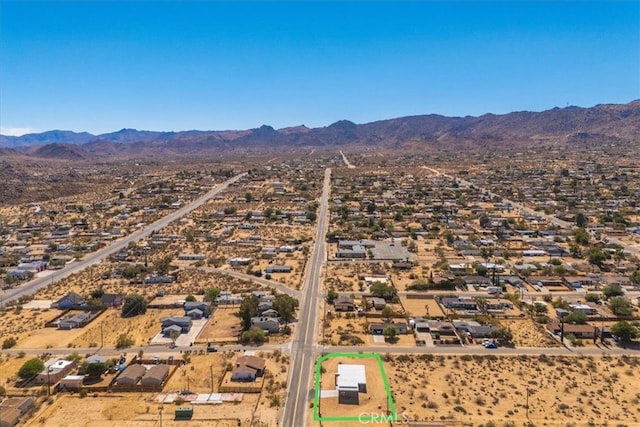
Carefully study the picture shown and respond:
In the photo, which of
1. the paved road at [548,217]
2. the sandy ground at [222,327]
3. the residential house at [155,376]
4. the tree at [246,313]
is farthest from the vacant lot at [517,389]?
the paved road at [548,217]

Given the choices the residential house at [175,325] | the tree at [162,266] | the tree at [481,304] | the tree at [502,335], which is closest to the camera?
the tree at [502,335]

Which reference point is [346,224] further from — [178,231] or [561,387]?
[561,387]

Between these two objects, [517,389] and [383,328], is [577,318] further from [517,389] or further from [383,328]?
[383,328]

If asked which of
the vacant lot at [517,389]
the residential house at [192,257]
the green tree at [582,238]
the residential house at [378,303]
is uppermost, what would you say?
the green tree at [582,238]

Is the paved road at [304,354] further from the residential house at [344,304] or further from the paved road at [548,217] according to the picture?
the paved road at [548,217]

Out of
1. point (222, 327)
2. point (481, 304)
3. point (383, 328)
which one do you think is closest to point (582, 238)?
point (481, 304)

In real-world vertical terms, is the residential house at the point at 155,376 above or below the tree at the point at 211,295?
below

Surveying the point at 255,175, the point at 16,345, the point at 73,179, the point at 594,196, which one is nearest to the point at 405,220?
the point at 594,196
